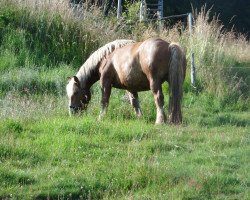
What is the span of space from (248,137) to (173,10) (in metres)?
30.6

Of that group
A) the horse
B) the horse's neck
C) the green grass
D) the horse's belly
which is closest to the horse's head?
the horse

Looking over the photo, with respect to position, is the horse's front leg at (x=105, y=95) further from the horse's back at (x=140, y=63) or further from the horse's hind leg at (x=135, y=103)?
the horse's hind leg at (x=135, y=103)

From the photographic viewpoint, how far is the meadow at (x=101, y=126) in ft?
26.0

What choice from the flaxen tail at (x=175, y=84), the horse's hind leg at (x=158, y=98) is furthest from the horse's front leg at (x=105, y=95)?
the flaxen tail at (x=175, y=84)

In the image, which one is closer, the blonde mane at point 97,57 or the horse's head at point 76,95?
the horse's head at point 76,95

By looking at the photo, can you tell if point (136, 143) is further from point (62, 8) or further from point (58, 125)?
point (62, 8)

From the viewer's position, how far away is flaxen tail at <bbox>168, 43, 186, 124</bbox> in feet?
39.0

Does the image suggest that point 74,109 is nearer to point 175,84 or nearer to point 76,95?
point 76,95

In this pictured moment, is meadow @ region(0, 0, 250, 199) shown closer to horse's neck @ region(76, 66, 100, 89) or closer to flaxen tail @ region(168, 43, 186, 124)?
flaxen tail @ region(168, 43, 186, 124)

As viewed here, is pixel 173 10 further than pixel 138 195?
Yes

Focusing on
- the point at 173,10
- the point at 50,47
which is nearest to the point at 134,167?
the point at 50,47

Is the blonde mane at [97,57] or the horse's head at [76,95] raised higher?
the blonde mane at [97,57]

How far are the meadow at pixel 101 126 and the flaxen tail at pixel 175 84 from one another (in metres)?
0.37

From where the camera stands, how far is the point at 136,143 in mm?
9906
